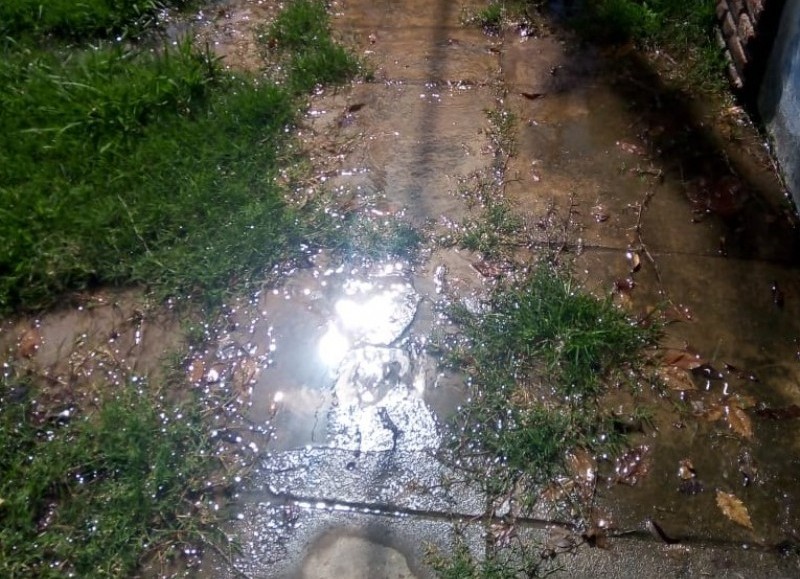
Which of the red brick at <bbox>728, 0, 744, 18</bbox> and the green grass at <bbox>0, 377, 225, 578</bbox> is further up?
the red brick at <bbox>728, 0, 744, 18</bbox>

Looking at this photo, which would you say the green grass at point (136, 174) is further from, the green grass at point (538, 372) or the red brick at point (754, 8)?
the red brick at point (754, 8)

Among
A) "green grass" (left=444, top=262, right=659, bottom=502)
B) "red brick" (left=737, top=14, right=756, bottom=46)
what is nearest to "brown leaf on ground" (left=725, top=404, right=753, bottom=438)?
"green grass" (left=444, top=262, right=659, bottom=502)

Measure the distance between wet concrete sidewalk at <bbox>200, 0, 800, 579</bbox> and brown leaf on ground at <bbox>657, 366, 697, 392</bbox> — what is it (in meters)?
0.05

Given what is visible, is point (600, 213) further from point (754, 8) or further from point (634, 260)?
point (754, 8)

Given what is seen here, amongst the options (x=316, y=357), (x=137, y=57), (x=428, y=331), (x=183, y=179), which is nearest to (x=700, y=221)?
(x=428, y=331)

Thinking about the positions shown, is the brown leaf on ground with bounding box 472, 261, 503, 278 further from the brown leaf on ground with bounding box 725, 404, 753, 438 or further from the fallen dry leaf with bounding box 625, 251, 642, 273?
the brown leaf on ground with bounding box 725, 404, 753, 438

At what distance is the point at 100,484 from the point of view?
8.80 ft

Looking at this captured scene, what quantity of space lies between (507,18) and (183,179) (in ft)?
7.23

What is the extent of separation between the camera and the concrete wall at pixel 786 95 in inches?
141

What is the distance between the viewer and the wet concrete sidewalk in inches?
103

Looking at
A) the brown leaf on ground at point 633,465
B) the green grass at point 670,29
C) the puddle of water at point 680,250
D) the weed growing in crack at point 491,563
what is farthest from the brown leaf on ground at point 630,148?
the weed growing in crack at point 491,563

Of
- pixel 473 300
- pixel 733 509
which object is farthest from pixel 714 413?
pixel 473 300

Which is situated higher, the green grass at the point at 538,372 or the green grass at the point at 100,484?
the green grass at the point at 538,372

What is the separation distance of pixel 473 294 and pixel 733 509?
1.27m
